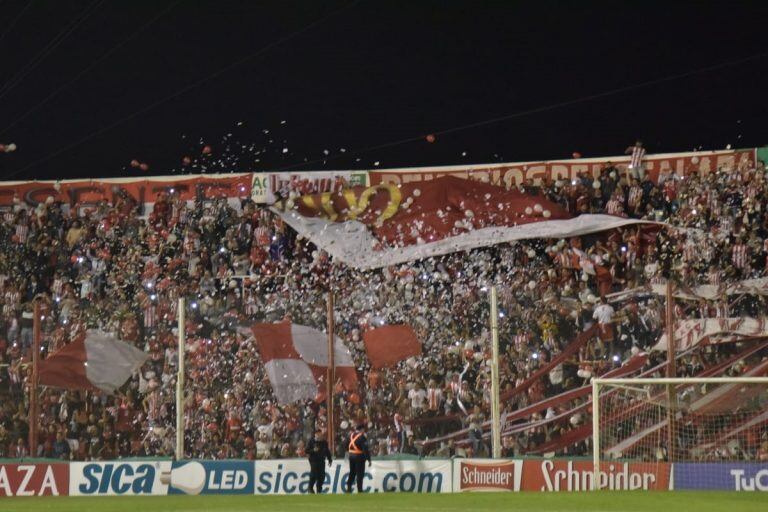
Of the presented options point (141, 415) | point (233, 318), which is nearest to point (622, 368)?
point (233, 318)

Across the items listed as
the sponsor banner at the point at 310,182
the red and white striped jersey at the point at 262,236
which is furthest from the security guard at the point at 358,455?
the sponsor banner at the point at 310,182

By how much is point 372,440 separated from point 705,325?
218 inches

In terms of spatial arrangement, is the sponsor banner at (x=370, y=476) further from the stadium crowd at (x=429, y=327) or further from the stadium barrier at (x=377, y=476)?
the stadium crowd at (x=429, y=327)

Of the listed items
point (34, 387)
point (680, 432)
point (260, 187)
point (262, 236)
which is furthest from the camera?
point (260, 187)

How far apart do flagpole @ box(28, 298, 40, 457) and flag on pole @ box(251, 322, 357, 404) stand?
3.95 metres

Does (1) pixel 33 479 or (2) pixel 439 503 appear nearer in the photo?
(2) pixel 439 503

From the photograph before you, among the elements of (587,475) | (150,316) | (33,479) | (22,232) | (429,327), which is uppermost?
(22,232)

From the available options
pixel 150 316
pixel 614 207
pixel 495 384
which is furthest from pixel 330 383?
pixel 614 207

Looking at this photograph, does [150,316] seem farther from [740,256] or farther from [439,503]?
[740,256]

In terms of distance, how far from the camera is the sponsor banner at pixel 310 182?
97.5ft

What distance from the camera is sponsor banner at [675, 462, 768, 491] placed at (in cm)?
1717

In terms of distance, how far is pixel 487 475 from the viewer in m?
18.6

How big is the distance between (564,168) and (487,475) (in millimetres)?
10916

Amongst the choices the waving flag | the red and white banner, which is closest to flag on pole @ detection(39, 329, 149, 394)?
the waving flag
